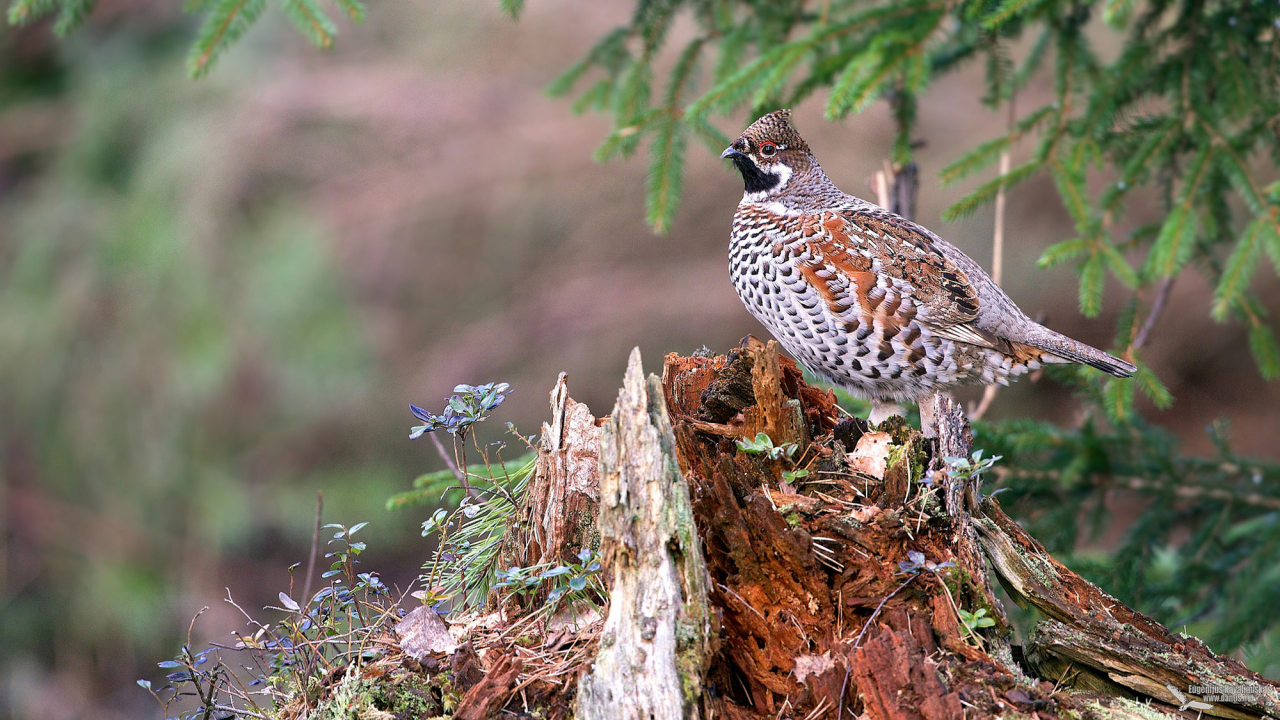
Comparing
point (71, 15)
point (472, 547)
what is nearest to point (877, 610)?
point (472, 547)

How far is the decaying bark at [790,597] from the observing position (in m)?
2.20

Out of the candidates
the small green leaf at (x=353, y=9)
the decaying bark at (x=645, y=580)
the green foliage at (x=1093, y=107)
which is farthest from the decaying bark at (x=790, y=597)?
the small green leaf at (x=353, y=9)

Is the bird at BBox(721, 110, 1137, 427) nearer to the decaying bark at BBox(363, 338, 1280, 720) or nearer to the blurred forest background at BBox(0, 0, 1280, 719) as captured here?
the decaying bark at BBox(363, 338, 1280, 720)

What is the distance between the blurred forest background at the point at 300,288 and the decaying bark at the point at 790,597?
17.5 feet

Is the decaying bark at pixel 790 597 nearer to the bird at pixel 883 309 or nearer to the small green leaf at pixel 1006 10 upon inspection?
the bird at pixel 883 309

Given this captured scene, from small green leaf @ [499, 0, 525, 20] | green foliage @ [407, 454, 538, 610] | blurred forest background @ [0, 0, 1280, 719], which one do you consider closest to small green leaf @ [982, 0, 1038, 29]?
small green leaf @ [499, 0, 525, 20]

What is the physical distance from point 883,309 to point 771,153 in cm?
88

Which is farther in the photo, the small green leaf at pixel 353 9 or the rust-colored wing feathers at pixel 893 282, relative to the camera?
the small green leaf at pixel 353 9

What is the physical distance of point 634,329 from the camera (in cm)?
840

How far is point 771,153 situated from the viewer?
3902mm

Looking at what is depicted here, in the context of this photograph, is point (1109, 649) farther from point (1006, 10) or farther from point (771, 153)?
point (1006, 10)

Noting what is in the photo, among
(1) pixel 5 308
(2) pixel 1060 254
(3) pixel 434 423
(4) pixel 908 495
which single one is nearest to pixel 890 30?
(2) pixel 1060 254

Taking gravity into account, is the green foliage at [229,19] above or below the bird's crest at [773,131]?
above

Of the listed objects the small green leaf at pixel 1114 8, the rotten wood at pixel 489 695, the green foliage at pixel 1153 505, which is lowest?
the green foliage at pixel 1153 505
